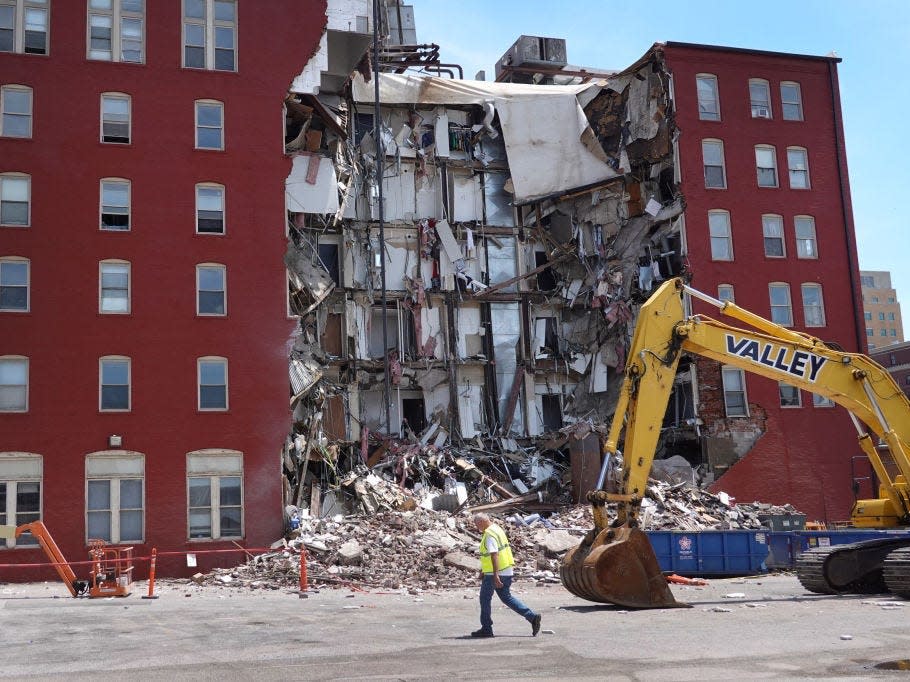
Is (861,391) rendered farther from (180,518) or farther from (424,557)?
(180,518)

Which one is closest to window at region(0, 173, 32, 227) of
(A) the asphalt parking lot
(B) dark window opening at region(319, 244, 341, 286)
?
(B) dark window opening at region(319, 244, 341, 286)

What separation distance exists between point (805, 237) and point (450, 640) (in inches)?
1176

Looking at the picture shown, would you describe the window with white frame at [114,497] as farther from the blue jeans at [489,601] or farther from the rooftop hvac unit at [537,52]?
the rooftop hvac unit at [537,52]

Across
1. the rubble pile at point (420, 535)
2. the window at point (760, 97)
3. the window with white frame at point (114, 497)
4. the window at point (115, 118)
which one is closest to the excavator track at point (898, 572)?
the rubble pile at point (420, 535)

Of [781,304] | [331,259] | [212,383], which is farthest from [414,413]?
[781,304]

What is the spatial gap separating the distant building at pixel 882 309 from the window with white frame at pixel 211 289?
406ft

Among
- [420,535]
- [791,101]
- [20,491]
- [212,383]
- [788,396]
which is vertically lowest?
[420,535]

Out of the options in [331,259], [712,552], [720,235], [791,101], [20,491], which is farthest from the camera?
[791,101]

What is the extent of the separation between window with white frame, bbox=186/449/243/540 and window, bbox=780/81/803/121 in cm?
2504

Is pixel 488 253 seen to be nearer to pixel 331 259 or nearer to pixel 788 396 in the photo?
pixel 331 259

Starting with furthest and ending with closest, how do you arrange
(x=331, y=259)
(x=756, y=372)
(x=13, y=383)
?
(x=331, y=259)
(x=13, y=383)
(x=756, y=372)

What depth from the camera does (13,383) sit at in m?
29.6

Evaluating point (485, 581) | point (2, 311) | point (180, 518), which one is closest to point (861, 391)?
point (485, 581)

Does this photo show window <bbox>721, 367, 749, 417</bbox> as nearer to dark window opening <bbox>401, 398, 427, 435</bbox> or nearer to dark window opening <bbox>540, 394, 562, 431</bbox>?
dark window opening <bbox>540, 394, 562, 431</bbox>
